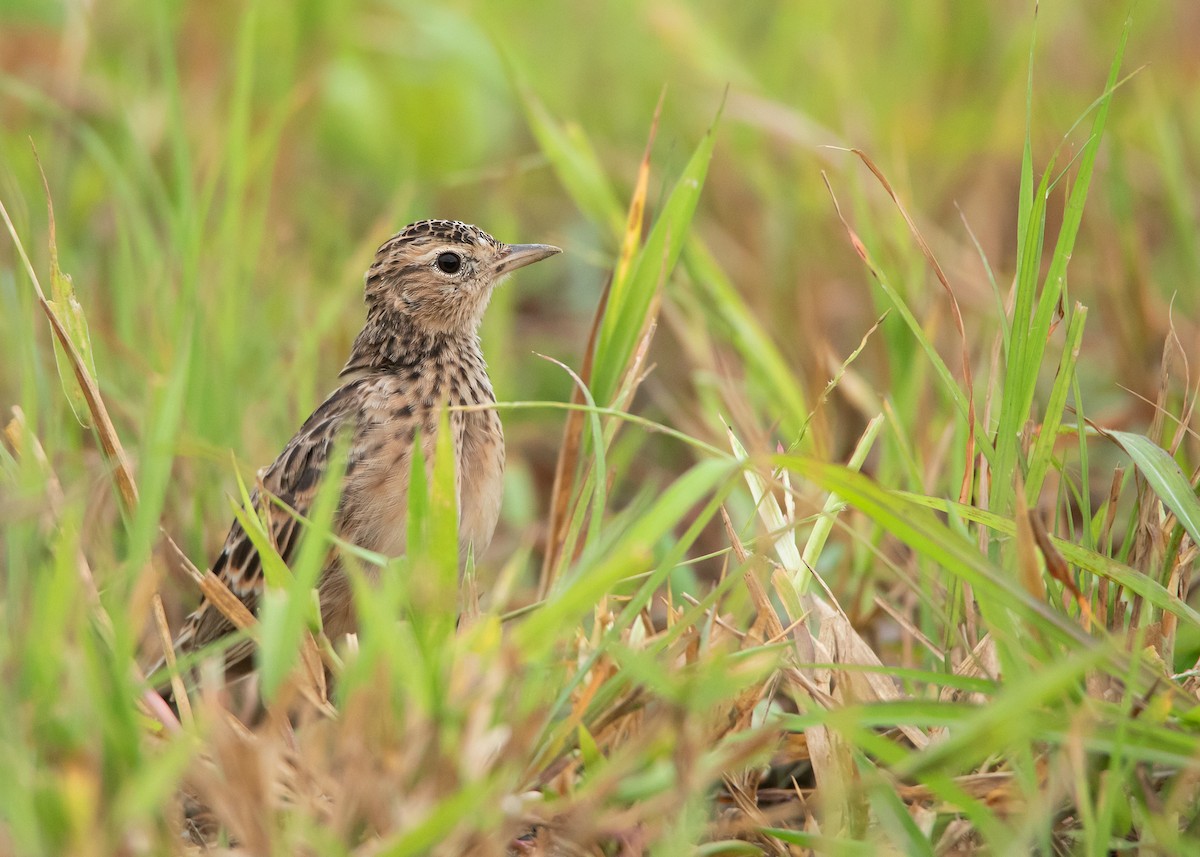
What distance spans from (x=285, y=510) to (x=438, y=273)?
101 cm

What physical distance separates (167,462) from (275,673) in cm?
67

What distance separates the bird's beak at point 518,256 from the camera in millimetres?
4492

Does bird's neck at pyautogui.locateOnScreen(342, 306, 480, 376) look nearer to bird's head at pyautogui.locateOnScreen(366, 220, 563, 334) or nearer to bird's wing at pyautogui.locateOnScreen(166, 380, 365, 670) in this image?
bird's head at pyautogui.locateOnScreen(366, 220, 563, 334)

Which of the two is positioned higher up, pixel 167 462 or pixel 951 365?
pixel 167 462

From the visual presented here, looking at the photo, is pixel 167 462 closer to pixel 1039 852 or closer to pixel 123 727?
pixel 123 727

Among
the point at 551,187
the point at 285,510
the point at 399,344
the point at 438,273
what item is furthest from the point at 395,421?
the point at 551,187

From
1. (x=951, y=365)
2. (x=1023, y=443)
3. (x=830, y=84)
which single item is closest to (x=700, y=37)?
(x=830, y=84)

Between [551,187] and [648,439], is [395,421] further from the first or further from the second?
[551,187]

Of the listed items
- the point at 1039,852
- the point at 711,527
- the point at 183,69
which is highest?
the point at 183,69

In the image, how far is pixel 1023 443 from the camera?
3.12 metres

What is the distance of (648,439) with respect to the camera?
570cm

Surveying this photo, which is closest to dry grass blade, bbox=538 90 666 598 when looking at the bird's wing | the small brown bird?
the small brown bird

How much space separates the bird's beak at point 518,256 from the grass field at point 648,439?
0.22 metres

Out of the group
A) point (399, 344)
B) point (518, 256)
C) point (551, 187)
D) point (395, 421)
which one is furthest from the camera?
point (551, 187)
